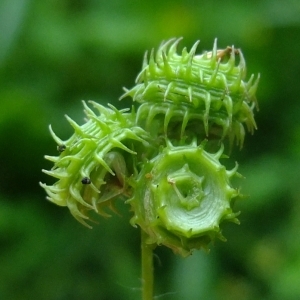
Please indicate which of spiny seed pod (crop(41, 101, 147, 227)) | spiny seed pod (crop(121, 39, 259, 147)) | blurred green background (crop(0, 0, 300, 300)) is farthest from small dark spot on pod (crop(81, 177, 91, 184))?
blurred green background (crop(0, 0, 300, 300))

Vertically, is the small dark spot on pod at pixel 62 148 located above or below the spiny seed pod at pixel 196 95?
below

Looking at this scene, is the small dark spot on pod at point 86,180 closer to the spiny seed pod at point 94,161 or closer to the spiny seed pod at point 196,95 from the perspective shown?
the spiny seed pod at point 94,161

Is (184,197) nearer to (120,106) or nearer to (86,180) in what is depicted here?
(86,180)

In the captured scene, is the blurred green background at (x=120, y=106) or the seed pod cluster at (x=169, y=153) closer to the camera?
the seed pod cluster at (x=169, y=153)

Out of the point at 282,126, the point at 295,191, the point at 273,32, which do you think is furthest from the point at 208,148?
the point at 273,32

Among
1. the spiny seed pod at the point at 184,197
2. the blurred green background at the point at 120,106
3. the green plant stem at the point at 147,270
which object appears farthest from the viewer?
the blurred green background at the point at 120,106

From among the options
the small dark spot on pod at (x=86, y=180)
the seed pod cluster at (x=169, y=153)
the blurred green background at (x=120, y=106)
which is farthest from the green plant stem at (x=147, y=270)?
the blurred green background at (x=120, y=106)

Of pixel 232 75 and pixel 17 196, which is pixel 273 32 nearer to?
pixel 17 196
